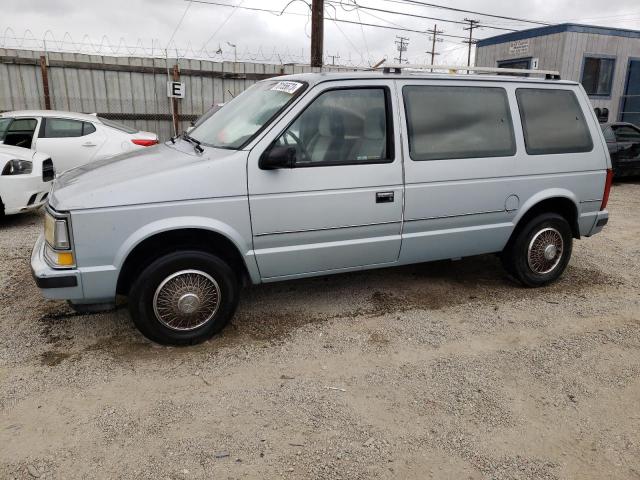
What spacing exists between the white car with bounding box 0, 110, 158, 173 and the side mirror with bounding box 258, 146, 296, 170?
5.63 meters

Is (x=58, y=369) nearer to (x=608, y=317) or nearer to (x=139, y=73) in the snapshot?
(x=608, y=317)

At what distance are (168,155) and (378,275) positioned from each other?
2.46 meters

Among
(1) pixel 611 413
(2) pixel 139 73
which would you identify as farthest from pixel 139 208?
(2) pixel 139 73

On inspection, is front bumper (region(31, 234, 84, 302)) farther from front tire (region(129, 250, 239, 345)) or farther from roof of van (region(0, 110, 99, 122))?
roof of van (region(0, 110, 99, 122))

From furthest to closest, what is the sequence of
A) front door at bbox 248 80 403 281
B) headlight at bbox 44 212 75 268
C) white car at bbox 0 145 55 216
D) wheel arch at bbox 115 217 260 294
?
white car at bbox 0 145 55 216 < front door at bbox 248 80 403 281 < wheel arch at bbox 115 217 260 294 < headlight at bbox 44 212 75 268

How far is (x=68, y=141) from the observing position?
8.90 meters

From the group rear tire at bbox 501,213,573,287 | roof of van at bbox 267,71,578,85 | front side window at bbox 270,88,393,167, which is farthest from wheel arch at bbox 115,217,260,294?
rear tire at bbox 501,213,573,287

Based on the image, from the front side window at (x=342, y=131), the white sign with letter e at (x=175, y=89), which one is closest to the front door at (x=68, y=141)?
the white sign with letter e at (x=175, y=89)

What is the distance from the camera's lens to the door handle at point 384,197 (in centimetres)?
406

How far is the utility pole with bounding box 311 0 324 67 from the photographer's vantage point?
44.5 ft

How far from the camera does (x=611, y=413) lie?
3111mm

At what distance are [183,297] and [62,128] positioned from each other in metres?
6.71

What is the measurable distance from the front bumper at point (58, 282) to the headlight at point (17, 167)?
4054mm

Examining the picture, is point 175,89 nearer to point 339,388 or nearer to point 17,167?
point 17,167
